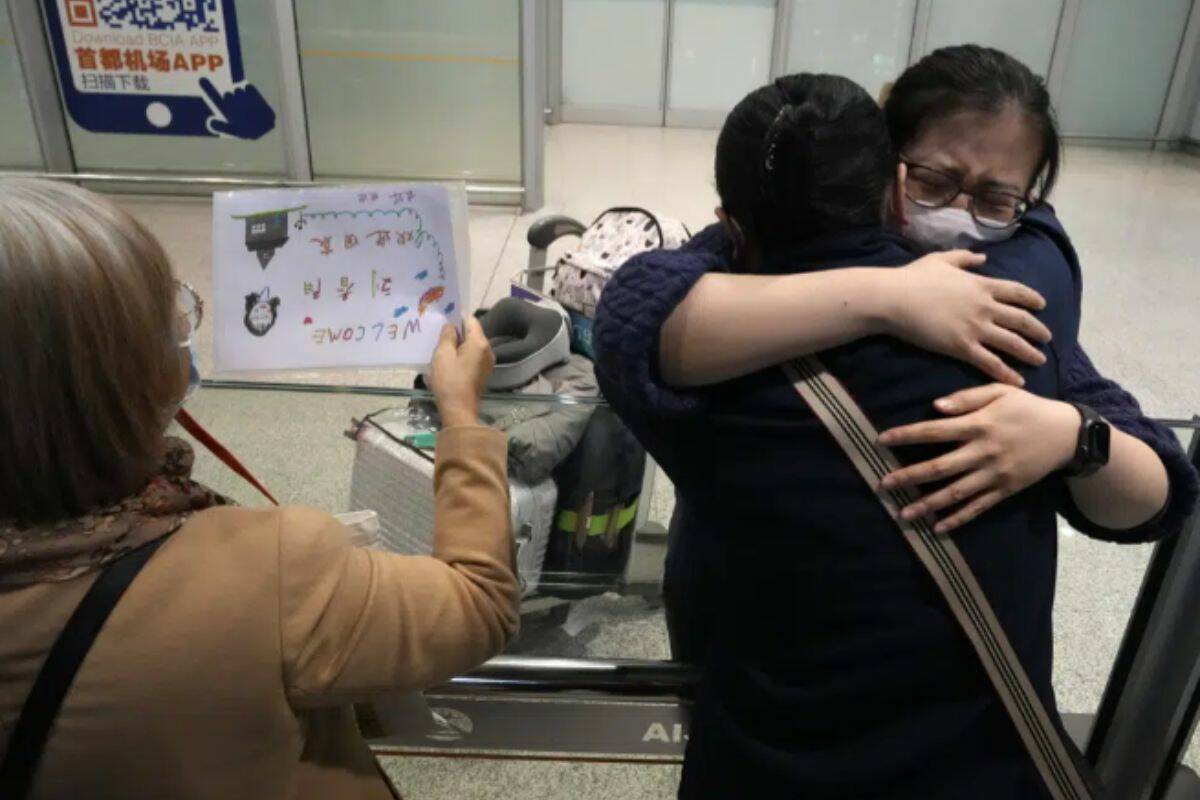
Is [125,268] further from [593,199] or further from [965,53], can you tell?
[593,199]

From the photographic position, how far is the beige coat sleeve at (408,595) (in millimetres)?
640

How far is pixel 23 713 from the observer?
1.94 ft

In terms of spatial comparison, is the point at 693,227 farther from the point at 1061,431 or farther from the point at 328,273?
the point at 1061,431

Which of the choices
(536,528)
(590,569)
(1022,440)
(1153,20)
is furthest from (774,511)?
(1153,20)

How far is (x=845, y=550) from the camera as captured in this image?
78 cm

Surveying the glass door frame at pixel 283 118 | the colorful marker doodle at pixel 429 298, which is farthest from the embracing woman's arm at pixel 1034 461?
the glass door frame at pixel 283 118

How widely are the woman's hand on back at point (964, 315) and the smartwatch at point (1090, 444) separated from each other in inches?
2.7

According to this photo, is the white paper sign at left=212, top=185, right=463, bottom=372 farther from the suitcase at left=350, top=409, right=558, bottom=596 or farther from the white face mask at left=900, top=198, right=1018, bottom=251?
the white face mask at left=900, top=198, right=1018, bottom=251

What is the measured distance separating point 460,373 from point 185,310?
0.28m

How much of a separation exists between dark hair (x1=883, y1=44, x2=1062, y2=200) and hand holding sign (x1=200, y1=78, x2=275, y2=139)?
15.9 feet

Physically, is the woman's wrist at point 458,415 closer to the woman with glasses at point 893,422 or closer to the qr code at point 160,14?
the woman with glasses at point 893,422

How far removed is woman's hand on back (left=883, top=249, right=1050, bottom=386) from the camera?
0.72 meters

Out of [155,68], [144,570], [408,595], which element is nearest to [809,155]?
[408,595]

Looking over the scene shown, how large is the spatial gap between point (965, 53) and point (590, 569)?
1.05m
